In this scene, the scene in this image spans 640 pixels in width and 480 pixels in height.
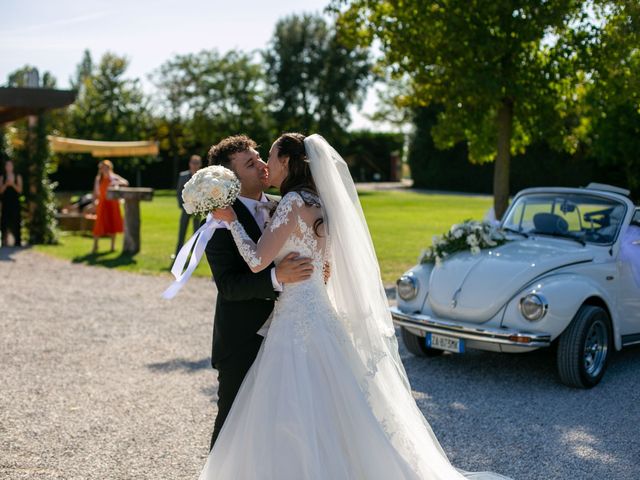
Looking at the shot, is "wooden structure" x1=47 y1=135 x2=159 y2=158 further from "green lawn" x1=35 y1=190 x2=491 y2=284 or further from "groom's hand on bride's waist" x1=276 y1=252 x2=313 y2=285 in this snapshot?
"groom's hand on bride's waist" x1=276 y1=252 x2=313 y2=285

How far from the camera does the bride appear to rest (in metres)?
3.41

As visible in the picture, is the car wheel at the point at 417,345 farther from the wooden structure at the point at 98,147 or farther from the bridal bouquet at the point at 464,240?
the wooden structure at the point at 98,147

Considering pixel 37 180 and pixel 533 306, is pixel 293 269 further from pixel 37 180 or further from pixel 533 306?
pixel 37 180

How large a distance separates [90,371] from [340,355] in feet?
13.3

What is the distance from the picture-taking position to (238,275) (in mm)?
3553

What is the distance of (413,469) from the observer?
3523 millimetres

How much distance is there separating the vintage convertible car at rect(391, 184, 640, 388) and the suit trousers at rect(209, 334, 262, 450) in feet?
9.88

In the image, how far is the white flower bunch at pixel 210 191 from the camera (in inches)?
133

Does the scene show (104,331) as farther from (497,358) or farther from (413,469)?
(413,469)

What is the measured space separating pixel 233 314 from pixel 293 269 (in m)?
0.43

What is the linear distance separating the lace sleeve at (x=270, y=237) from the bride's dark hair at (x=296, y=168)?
111 millimetres

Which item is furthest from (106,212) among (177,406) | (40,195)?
(177,406)

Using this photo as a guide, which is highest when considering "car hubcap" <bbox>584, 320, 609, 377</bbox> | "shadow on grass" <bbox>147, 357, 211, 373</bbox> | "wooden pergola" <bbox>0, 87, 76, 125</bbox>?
"wooden pergola" <bbox>0, 87, 76, 125</bbox>

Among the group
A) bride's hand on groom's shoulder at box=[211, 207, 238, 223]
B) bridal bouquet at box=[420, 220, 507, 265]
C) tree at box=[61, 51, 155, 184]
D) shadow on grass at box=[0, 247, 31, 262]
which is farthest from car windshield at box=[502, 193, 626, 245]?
tree at box=[61, 51, 155, 184]
